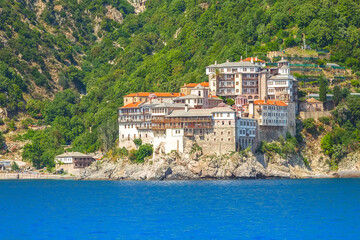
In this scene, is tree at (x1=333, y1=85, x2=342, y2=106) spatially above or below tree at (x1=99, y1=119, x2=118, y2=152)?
above

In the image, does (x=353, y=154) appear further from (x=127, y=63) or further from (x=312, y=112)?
(x=127, y=63)

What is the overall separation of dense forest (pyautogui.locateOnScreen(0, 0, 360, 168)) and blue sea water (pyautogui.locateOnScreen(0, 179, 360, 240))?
24.8m

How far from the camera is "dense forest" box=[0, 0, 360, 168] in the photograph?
133 metres

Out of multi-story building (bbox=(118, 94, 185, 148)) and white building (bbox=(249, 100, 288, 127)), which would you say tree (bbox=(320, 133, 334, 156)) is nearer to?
white building (bbox=(249, 100, 288, 127))

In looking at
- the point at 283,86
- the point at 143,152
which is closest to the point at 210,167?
the point at 143,152

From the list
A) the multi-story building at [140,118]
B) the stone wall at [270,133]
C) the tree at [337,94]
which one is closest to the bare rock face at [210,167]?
the stone wall at [270,133]

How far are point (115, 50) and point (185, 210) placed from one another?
11666cm

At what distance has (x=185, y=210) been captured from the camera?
7606 cm

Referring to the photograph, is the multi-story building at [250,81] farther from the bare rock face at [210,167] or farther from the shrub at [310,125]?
the bare rock face at [210,167]

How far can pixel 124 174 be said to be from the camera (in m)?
112

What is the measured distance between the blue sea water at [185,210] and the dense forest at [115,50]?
2482 centimetres

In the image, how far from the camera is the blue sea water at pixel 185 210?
63188 millimetres

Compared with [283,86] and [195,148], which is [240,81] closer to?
[283,86]

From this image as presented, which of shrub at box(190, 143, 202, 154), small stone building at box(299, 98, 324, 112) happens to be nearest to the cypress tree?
small stone building at box(299, 98, 324, 112)
